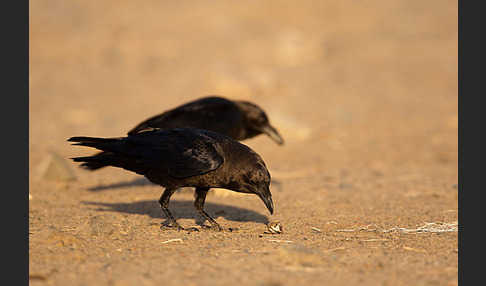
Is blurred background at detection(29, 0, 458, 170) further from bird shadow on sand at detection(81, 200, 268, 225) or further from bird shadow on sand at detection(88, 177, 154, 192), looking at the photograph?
bird shadow on sand at detection(81, 200, 268, 225)

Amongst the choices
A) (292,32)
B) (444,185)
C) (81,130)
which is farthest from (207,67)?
(444,185)

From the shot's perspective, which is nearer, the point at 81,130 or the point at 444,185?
the point at 444,185

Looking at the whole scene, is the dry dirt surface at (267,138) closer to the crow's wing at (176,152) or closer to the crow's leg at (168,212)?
the crow's leg at (168,212)

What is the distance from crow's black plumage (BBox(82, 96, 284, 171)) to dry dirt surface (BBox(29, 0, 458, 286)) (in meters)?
0.90

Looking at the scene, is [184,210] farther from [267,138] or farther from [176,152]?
[267,138]

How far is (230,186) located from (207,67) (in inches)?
461

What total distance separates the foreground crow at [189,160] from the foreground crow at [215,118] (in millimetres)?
1323

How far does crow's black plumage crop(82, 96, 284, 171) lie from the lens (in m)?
7.87

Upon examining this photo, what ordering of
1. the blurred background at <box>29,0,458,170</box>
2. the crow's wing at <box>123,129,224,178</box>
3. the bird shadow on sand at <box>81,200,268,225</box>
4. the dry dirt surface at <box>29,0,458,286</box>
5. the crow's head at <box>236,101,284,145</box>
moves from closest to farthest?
the dry dirt surface at <box>29,0,458,286</box>, the crow's wing at <box>123,129,224,178</box>, the bird shadow on sand at <box>81,200,268,225</box>, the crow's head at <box>236,101,284,145</box>, the blurred background at <box>29,0,458,170</box>

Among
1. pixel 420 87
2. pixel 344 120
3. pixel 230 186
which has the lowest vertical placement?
pixel 230 186

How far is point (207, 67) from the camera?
17.5m

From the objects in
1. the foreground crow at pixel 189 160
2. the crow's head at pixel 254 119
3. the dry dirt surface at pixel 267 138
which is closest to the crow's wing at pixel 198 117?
the crow's head at pixel 254 119

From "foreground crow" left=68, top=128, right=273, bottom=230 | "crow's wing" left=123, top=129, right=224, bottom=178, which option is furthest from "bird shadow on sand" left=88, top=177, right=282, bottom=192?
"crow's wing" left=123, top=129, right=224, bottom=178

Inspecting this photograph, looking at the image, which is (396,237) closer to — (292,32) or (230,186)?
(230,186)
